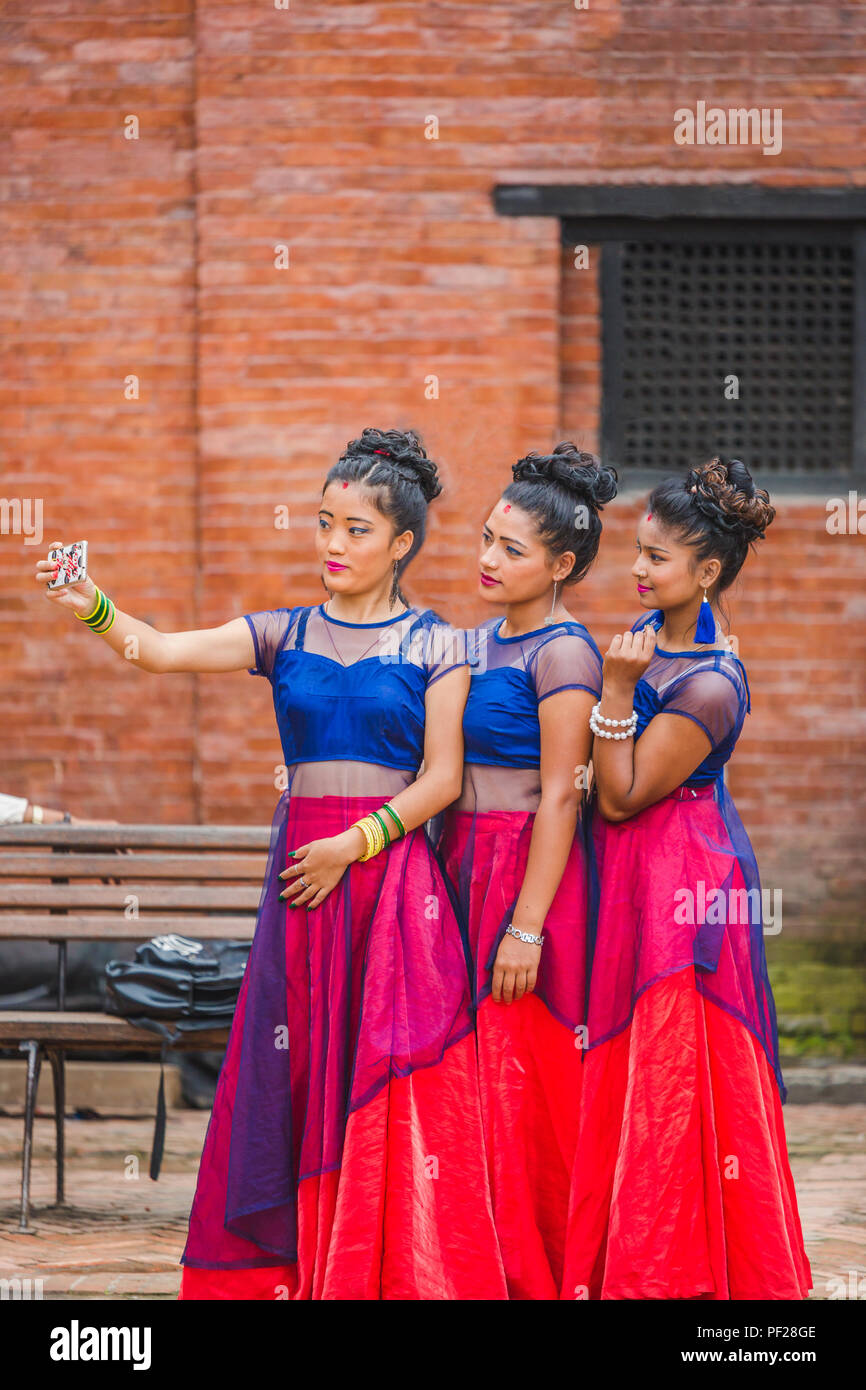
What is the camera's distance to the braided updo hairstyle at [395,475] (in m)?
3.39

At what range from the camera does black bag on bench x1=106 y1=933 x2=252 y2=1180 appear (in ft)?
14.9

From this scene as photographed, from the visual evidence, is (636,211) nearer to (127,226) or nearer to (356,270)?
(356,270)

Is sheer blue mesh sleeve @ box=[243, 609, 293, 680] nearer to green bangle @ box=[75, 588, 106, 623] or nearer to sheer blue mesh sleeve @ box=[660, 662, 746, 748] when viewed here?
green bangle @ box=[75, 588, 106, 623]

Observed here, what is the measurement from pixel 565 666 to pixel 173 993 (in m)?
1.86

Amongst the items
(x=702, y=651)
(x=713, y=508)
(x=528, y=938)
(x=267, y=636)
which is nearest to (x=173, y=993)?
(x=267, y=636)

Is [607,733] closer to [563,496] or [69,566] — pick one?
[563,496]

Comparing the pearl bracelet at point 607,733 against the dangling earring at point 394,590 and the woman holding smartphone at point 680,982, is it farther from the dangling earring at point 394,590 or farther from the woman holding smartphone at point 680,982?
the dangling earring at point 394,590

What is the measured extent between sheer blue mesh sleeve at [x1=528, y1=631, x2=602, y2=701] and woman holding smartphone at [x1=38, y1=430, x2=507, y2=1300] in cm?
17

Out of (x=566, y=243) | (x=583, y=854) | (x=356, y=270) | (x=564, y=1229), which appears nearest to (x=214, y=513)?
(x=356, y=270)

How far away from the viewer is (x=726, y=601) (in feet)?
20.9

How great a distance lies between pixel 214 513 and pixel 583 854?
11.1 feet

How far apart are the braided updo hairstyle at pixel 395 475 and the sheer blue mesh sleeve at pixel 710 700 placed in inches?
26.5

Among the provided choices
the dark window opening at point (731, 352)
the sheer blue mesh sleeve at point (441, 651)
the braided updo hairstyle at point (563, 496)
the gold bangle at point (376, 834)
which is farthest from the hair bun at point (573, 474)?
the dark window opening at point (731, 352)
